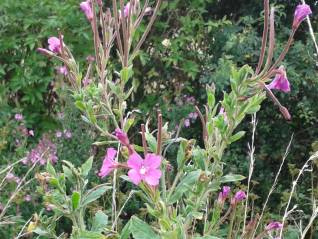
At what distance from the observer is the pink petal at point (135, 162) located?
3.28 feet

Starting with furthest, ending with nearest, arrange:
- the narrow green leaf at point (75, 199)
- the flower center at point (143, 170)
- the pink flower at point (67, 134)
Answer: the pink flower at point (67, 134), the narrow green leaf at point (75, 199), the flower center at point (143, 170)

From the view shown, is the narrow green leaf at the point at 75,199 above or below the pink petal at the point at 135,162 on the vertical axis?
below

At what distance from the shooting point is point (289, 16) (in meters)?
3.37

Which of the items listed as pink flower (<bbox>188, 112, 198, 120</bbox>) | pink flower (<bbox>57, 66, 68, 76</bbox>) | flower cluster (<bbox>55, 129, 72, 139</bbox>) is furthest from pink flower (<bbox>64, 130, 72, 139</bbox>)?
pink flower (<bbox>188, 112, 198, 120</bbox>)

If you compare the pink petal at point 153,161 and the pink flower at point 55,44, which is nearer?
the pink petal at point 153,161

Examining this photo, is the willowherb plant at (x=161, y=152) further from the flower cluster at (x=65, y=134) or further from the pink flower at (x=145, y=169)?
the flower cluster at (x=65, y=134)

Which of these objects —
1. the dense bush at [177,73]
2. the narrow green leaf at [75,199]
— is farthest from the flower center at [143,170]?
the dense bush at [177,73]

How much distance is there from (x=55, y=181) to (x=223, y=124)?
33 cm

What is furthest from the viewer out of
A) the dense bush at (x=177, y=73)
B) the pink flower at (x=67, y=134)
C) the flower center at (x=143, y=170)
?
the dense bush at (x=177, y=73)

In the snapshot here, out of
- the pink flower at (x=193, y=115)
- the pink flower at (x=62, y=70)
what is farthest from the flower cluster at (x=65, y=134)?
the pink flower at (x=193, y=115)

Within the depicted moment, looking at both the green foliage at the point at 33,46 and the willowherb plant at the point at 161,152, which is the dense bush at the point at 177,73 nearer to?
the green foliage at the point at 33,46

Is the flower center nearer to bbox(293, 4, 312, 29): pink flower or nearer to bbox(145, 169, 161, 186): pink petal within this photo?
bbox(145, 169, 161, 186): pink petal

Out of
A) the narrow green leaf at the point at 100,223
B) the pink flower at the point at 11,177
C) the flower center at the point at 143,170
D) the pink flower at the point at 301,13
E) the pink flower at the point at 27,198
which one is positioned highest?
the pink flower at the point at 301,13

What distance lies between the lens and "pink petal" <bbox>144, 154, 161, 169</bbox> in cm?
101
